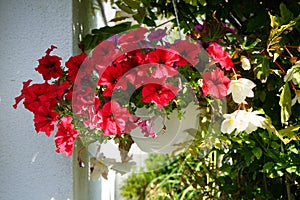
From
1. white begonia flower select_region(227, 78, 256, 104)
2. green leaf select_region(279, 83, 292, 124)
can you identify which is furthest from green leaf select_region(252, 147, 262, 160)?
white begonia flower select_region(227, 78, 256, 104)

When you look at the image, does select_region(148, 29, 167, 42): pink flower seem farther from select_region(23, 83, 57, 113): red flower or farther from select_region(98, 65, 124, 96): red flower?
select_region(23, 83, 57, 113): red flower

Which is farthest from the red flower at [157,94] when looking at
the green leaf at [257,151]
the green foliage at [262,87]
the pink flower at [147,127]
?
the green leaf at [257,151]

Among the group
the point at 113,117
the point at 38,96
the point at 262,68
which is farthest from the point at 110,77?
the point at 262,68

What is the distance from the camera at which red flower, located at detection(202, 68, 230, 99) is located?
125 cm

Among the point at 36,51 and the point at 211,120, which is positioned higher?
the point at 36,51

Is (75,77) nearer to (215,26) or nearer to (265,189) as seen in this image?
(215,26)

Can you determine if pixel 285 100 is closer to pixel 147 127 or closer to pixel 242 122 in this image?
pixel 242 122

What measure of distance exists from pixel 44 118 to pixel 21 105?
0.82 feet

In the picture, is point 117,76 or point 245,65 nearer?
point 117,76

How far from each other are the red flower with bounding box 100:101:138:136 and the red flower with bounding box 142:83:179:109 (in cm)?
7

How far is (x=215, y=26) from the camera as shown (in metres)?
1.51

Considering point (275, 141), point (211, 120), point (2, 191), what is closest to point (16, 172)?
point (2, 191)

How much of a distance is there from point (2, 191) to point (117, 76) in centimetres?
52

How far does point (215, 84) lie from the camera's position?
1.26 meters
